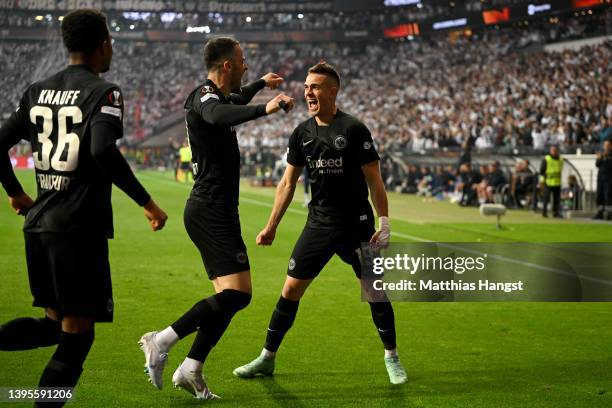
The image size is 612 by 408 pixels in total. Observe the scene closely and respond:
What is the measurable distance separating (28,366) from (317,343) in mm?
2635

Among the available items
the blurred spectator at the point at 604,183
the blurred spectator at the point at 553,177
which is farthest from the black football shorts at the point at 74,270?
the blurred spectator at the point at 553,177

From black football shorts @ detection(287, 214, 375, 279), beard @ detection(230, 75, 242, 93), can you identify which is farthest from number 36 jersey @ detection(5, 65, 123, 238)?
black football shorts @ detection(287, 214, 375, 279)

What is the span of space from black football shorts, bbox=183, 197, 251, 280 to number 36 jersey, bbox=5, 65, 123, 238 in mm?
1436

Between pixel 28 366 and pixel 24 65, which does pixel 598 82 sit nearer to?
pixel 28 366

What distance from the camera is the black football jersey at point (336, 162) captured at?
7.39 m

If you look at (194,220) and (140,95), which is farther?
(140,95)

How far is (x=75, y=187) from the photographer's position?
5387 millimetres

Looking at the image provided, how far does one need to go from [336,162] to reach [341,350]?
2.02 meters

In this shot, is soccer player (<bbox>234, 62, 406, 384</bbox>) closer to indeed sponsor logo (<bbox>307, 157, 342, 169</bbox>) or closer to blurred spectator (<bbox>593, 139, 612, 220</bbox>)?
indeed sponsor logo (<bbox>307, 157, 342, 169</bbox>)

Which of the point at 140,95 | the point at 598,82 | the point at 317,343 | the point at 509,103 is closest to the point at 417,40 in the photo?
the point at 140,95

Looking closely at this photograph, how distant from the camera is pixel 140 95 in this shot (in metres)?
82.1

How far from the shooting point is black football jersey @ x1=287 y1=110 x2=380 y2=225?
24.3ft

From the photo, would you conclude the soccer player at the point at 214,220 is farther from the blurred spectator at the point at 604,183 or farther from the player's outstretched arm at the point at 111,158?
the blurred spectator at the point at 604,183

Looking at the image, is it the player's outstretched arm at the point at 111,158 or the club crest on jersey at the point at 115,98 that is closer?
the player's outstretched arm at the point at 111,158
